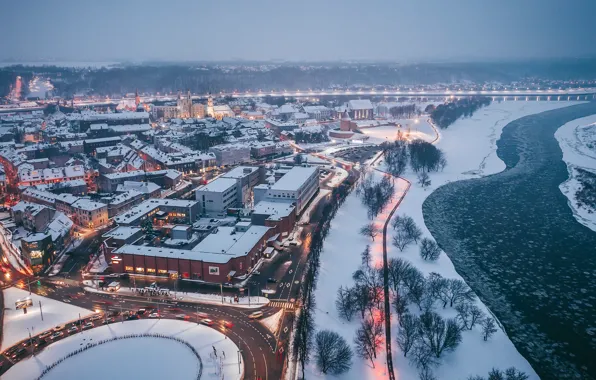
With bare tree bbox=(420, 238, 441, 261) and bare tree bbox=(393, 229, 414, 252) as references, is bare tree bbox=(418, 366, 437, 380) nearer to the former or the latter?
bare tree bbox=(420, 238, 441, 261)

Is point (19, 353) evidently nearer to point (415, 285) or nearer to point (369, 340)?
point (369, 340)

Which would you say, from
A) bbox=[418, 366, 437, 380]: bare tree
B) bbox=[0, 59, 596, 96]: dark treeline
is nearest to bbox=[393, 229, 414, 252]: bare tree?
bbox=[418, 366, 437, 380]: bare tree

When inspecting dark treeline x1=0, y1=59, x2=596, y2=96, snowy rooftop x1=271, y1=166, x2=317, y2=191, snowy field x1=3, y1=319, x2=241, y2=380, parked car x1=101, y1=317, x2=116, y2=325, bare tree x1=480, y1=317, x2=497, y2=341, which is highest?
dark treeline x1=0, y1=59, x2=596, y2=96

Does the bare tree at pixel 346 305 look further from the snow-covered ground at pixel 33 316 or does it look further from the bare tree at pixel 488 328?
the snow-covered ground at pixel 33 316

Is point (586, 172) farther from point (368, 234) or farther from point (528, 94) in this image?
point (528, 94)

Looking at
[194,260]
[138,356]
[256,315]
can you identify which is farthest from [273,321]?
[194,260]

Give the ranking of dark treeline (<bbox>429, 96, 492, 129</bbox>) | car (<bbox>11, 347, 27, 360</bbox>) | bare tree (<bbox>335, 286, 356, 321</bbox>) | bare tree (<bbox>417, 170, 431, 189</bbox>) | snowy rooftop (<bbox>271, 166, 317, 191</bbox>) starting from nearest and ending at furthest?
car (<bbox>11, 347, 27, 360</bbox>), bare tree (<bbox>335, 286, 356, 321</bbox>), snowy rooftop (<bbox>271, 166, 317, 191</bbox>), bare tree (<bbox>417, 170, 431, 189</bbox>), dark treeline (<bbox>429, 96, 492, 129</bbox>)
